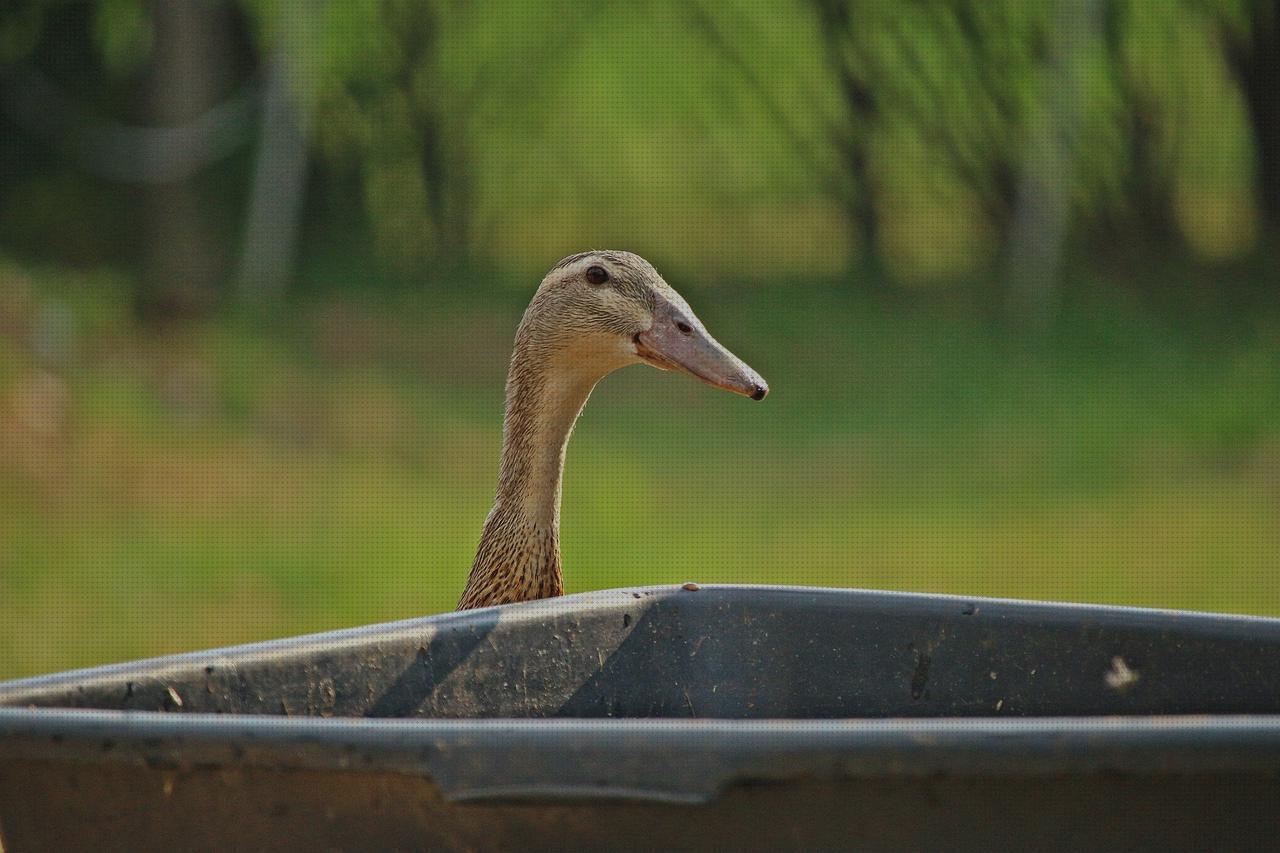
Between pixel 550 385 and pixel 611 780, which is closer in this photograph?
pixel 611 780

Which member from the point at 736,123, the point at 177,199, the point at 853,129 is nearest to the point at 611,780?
the point at 177,199

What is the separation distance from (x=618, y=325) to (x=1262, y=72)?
7357 millimetres

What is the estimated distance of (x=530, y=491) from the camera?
3020 mm

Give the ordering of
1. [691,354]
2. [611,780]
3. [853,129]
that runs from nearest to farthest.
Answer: [611,780] < [691,354] < [853,129]

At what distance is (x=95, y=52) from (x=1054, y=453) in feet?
17.7

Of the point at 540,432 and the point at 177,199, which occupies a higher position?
the point at 177,199

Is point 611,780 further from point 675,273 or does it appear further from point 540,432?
point 675,273

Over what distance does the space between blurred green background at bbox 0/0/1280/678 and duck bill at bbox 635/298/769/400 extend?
337 cm

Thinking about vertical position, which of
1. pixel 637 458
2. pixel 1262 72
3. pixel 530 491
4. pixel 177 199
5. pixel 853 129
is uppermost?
pixel 1262 72

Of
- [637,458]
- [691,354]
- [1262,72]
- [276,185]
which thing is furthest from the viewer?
[276,185]

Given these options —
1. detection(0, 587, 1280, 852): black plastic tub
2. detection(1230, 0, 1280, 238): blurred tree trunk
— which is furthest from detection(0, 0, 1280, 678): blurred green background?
detection(0, 587, 1280, 852): black plastic tub

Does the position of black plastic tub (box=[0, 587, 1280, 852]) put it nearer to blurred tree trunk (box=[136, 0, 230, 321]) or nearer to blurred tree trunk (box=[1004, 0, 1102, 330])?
blurred tree trunk (box=[136, 0, 230, 321])

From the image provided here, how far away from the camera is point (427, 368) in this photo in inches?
334

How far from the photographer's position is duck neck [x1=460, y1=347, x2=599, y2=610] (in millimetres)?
2994
